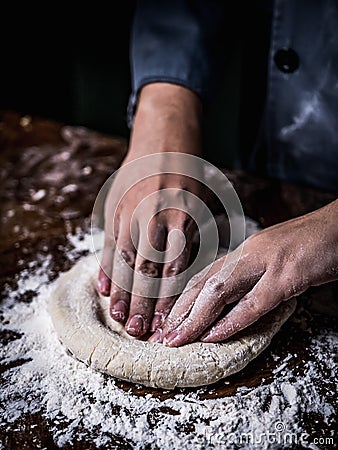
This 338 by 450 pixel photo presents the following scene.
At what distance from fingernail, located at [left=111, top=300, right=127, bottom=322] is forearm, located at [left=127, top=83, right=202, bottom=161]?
39 cm

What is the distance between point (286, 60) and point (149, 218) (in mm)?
572

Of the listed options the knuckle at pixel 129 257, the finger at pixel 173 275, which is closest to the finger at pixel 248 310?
the finger at pixel 173 275

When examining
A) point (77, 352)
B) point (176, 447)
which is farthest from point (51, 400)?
point (176, 447)

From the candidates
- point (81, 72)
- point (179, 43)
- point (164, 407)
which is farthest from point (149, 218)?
point (81, 72)

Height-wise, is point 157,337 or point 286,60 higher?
point 286,60

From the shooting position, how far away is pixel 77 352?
1077 mm

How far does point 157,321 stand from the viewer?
111 centimetres

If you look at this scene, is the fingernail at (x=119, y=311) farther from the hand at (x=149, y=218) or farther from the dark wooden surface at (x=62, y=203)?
the dark wooden surface at (x=62, y=203)

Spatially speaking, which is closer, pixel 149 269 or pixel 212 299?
pixel 212 299

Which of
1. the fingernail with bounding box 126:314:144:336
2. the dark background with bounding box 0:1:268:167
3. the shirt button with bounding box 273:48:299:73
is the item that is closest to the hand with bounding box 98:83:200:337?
the fingernail with bounding box 126:314:144:336

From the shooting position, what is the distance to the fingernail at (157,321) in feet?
3.63

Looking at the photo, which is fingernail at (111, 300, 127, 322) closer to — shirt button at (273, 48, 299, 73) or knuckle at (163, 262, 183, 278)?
knuckle at (163, 262, 183, 278)

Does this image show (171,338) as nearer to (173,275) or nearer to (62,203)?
(173,275)

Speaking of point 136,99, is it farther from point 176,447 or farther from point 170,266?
point 176,447
